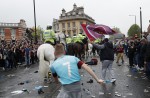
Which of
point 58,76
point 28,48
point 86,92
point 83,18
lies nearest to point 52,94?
point 86,92

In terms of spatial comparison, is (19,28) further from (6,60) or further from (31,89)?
(31,89)

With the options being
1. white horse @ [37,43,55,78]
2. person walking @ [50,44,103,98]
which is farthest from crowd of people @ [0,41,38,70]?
person walking @ [50,44,103,98]

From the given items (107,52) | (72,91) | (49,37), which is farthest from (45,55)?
(72,91)

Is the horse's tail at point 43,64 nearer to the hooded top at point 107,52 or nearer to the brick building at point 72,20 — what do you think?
the hooded top at point 107,52

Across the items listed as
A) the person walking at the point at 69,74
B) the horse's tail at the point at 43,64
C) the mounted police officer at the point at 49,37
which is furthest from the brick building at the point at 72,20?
the person walking at the point at 69,74

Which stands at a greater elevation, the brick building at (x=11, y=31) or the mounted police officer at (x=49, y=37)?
the brick building at (x=11, y=31)

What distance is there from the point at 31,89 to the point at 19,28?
105 metres

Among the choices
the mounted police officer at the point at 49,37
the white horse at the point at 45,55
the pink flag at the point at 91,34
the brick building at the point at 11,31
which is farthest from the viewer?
the brick building at the point at 11,31

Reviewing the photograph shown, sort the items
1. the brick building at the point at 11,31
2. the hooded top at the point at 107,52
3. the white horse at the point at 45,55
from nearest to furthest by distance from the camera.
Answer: the white horse at the point at 45,55 < the hooded top at the point at 107,52 < the brick building at the point at 11,31

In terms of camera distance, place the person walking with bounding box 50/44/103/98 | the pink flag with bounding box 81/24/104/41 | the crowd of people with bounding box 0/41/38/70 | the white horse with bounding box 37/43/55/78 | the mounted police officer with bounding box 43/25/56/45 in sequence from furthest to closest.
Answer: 1. the crowd of people with bounding box 0/41/38/70
2. the mounted police officer with bounding box 43/25/56/45
3. the white horse with bounding box 37/43/55/78
4. the pink flag with bounding box 81/24/104/41
5. the person walking with bounding box 50/44/103/98

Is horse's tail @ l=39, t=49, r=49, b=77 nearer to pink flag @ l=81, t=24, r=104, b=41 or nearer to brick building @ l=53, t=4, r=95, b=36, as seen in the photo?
pink flag @ l=81, t=24, r=104, b=41

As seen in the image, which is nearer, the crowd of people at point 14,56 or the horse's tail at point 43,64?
the horse's tail at point 43,64

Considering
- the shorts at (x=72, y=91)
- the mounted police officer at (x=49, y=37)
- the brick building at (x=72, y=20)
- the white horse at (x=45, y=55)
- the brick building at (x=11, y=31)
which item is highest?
the brick building at (x=72, y=20)

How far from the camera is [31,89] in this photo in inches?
512
